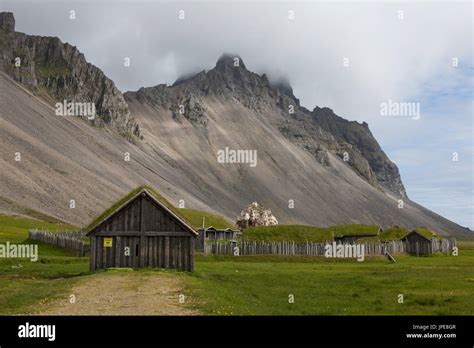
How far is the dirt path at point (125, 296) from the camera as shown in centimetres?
1780

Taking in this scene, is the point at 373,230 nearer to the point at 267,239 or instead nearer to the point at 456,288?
the point at 267,239

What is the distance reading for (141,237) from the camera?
3241 centimetres

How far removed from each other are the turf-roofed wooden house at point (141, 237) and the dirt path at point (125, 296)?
3617 mm

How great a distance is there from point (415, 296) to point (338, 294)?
3.69 metres

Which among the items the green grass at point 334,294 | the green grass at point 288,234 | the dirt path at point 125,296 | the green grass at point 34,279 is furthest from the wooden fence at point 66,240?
the dirt path at point 125,296

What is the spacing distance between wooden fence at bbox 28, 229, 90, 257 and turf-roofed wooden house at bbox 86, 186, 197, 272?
796 inches

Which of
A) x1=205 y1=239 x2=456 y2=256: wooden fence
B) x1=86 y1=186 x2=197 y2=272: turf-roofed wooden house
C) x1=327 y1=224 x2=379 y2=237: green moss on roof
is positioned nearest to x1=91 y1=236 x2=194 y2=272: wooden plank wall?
x1=86 y1=186 x2=197 y2=272: turf-roofed wooden house

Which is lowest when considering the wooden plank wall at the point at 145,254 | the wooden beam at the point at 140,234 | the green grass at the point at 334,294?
the green grass at the point at 334,294

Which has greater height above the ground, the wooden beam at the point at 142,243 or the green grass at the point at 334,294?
the wooden beam at the point at 142,243

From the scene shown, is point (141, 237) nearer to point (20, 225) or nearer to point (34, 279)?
point (34, 279)

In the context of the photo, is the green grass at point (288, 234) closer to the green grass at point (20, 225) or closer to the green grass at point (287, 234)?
the green grass at point (287, 234)

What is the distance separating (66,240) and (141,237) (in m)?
26.8

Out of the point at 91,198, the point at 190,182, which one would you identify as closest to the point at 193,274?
the point at 91,198

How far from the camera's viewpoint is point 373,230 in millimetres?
76625
